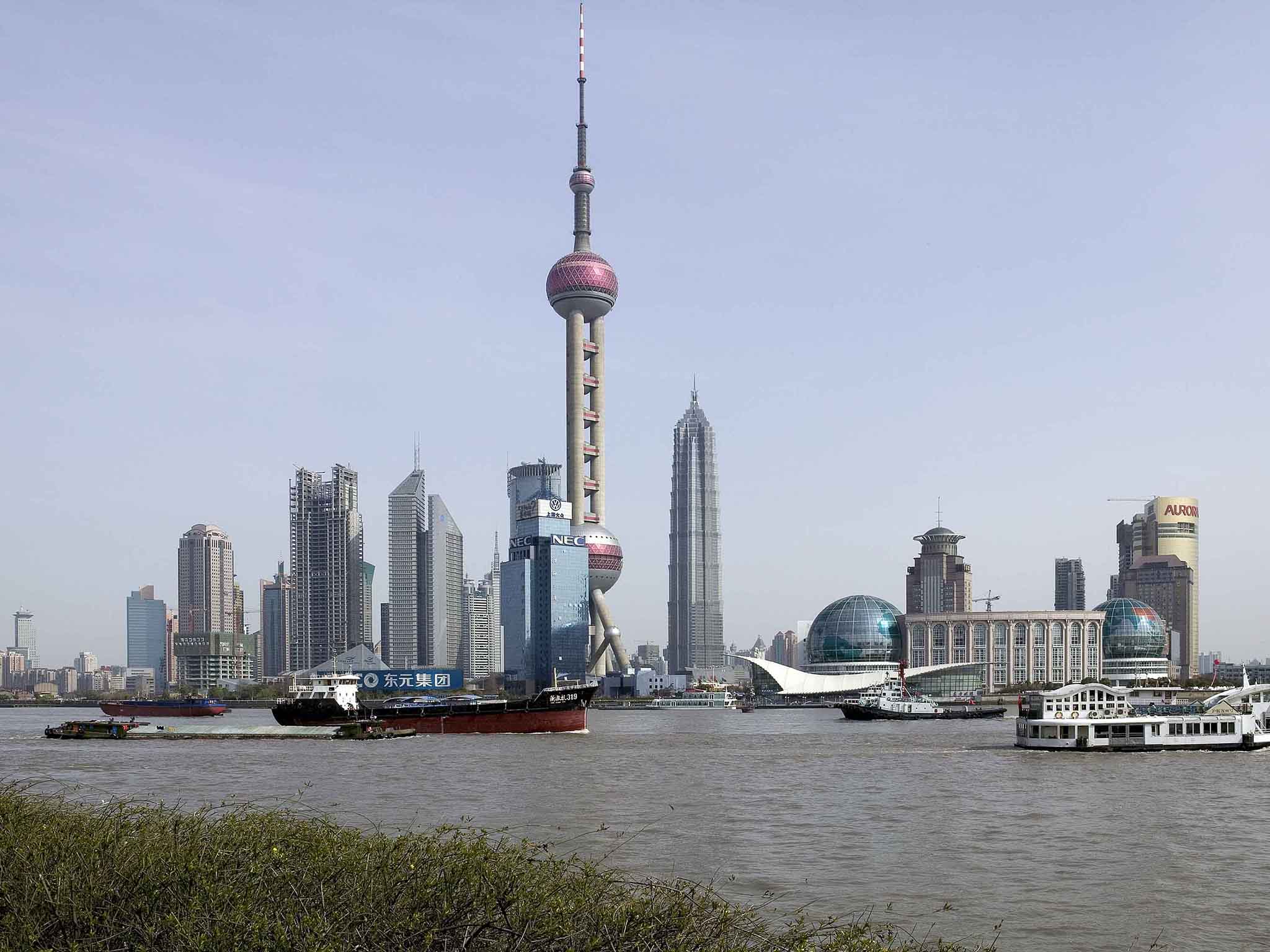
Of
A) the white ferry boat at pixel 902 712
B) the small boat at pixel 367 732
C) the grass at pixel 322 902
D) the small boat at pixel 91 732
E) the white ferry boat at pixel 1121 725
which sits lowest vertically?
the white ferry boat at pixel 902 712

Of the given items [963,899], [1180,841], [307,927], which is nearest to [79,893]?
[307,927]

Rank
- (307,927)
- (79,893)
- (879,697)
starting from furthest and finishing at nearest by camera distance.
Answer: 1. (879,697)
2. (79,893)
3. (307,927)

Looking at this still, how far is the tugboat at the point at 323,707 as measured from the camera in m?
142

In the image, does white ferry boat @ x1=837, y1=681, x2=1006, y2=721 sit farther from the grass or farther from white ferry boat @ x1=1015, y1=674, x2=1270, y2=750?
the grass

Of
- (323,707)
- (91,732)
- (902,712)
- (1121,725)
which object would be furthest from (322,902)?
(902,712)

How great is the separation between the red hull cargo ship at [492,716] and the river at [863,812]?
20717 mm

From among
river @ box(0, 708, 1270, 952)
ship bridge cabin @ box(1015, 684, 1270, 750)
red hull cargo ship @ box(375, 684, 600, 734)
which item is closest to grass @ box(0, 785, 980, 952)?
river @ box(0, 708, 1270, 952)

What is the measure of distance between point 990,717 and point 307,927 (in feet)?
591

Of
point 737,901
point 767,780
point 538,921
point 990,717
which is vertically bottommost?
point 990,717

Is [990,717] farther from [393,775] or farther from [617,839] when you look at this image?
[617,839]

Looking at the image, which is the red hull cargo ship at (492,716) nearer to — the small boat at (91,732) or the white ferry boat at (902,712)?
the small boat at (91,732)

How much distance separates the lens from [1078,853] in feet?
158

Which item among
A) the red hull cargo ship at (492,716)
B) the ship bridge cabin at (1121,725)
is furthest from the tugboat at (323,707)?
the ship bridge cabin at (1121,725)

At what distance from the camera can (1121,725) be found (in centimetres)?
10294
